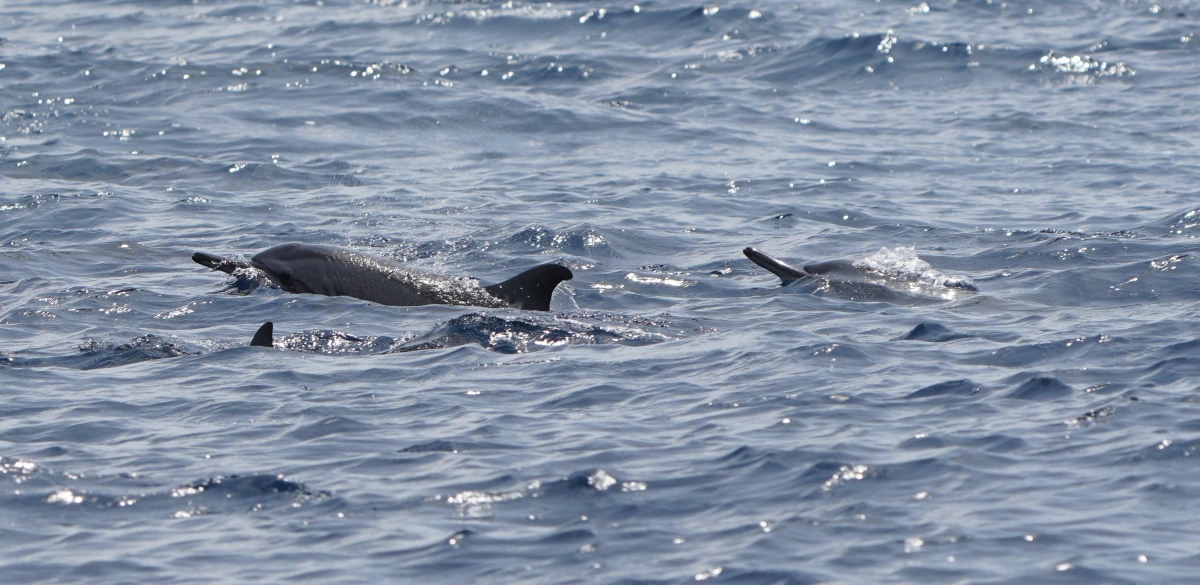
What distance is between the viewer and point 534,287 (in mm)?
14477

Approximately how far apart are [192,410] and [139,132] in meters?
14.5

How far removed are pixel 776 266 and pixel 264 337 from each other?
535cm

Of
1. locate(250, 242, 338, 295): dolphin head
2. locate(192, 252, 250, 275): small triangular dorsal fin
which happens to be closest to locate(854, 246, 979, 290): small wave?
locate(250, 242, 338, 295): dolphin head

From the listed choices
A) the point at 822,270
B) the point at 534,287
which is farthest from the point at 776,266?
the point at 534,287

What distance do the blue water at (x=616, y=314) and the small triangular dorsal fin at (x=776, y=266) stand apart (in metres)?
0.31

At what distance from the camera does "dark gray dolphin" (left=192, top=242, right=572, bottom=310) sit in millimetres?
14648

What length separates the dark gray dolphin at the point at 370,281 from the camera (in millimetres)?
14648

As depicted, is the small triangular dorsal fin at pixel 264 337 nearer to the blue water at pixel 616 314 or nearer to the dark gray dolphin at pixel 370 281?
the blue water at pixel 616 314

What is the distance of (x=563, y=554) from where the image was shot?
28.6ft

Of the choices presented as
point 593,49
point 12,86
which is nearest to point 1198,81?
point 593,49

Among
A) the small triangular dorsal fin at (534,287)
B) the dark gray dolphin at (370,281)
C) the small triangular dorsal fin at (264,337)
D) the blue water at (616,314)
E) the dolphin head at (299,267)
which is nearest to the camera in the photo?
the blue water at (616,314)

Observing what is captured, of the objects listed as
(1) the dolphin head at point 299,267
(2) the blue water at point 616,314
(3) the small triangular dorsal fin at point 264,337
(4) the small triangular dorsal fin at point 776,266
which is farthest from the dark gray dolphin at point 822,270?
(3) the small triangular dorsal fin at point 264,337

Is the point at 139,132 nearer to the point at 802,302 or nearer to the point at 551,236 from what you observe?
the point at 551,236

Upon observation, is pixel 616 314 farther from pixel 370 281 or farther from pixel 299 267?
pixel 299 267
